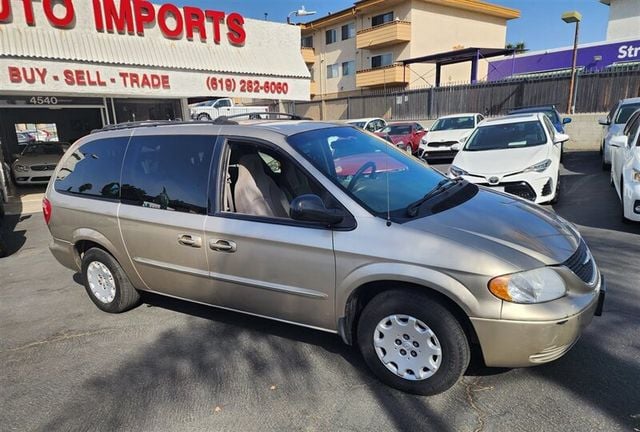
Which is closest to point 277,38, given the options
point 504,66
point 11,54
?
point 11,54

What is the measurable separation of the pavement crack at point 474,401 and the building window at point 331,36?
1541 inches

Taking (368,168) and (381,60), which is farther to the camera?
(381,60)

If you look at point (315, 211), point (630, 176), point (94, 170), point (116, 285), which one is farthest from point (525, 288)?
point (630, 176)

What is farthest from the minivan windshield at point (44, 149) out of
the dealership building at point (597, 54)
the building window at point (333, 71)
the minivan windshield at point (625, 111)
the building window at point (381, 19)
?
the building window at point (333, 71)

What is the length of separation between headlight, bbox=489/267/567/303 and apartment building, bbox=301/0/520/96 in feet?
105

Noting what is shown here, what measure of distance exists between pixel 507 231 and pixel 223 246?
79.8 inches

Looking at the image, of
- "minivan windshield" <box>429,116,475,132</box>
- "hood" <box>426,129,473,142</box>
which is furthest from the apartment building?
"hood" <box>426,129,473,142</box>

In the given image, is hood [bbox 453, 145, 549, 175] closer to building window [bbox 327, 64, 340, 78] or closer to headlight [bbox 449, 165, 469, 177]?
headlight [bbox 449, 165, 469, 177]

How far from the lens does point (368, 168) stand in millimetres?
3559

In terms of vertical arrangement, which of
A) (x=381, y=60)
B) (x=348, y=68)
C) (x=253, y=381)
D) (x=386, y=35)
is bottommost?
(x=253, y=381)

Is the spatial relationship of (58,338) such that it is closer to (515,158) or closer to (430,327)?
(430,327)

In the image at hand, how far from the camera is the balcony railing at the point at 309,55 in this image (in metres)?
39.6

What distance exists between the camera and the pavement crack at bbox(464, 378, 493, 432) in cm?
252

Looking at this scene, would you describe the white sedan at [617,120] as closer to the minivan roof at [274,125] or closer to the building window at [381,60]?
the minivan roof at [274,125]
